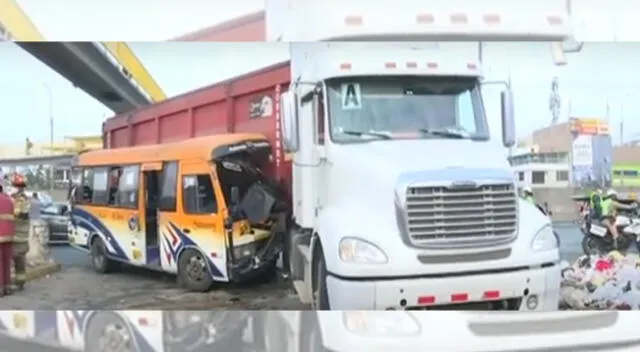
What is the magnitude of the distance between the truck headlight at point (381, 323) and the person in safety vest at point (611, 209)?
0.93 m

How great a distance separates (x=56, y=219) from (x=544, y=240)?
206 centimetres

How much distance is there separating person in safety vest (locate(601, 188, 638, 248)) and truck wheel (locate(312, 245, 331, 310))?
1216 millimetres

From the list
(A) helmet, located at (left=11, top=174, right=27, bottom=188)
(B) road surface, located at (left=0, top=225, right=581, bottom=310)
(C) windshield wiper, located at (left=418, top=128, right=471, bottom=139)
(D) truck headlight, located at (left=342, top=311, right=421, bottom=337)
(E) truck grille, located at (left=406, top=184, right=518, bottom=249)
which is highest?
(C) windshield wiper, located at (left=418, top=128, right=471, bottom=139)

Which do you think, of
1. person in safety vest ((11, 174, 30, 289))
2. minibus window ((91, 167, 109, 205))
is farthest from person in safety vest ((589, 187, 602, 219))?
person in safety vest ((11, 174, 30, 289))

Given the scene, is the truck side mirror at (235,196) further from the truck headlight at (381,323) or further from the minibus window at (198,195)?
the truck headlight at (381,323)

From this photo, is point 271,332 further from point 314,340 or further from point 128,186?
point 128,186

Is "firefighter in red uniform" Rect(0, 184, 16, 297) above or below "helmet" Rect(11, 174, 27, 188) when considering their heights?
below

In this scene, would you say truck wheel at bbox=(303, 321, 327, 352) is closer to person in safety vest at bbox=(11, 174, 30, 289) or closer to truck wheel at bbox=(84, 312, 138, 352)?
truck wheel at bbox=(84, 312, 138, 352)

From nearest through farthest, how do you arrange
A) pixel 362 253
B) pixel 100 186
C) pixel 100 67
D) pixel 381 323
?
pixel 362 253, pixel 381 323, pixel 100 67, pixel 100 186

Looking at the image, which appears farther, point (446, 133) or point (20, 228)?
A: point (20, 228)

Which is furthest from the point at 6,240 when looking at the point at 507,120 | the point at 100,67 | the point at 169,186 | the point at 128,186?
the point at 507,120

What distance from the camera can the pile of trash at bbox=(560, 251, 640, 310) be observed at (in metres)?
2.84

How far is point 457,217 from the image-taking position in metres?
2.68

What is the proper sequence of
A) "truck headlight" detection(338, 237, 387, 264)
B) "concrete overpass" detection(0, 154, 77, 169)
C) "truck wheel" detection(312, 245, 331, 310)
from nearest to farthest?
1. "truck headlight" detection(338, 237, 387, 264)
2. "truck wheel" detection(312, 245, 331, 310)
3. "concrete overpass" detection(0, 154, 77, 169)
